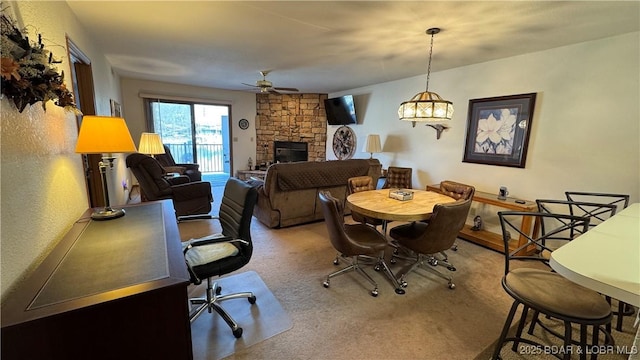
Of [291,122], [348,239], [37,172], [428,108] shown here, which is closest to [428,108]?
[428,108]

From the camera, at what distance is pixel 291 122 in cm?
743

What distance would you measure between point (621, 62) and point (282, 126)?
20.8 ft

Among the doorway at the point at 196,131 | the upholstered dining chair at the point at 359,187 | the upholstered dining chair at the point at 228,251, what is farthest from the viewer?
the doorway at the point at 196,131

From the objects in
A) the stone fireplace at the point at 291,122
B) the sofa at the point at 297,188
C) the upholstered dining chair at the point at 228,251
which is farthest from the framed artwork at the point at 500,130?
the stone fireplace at the point at 291,122

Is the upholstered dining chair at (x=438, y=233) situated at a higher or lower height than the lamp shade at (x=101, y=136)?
lower

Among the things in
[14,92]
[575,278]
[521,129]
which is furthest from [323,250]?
[521,129]

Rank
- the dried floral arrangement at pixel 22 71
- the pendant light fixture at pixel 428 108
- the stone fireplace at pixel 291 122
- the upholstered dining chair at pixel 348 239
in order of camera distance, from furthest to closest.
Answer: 1. the stone fireplace at pixel 291 122
2. the pendant light fixture at pixel 428 108
3. the upholstered dining chair at pixel 348 239
4. the dried floral arrangement at pixel 22 71

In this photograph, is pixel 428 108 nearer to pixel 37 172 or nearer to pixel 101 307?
pixel 101 307

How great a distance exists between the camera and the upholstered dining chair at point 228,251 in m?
1.73

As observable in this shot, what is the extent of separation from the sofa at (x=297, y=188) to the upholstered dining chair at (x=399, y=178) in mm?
854

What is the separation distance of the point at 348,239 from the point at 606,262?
1.47 metres

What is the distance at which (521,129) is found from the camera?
3375 mm

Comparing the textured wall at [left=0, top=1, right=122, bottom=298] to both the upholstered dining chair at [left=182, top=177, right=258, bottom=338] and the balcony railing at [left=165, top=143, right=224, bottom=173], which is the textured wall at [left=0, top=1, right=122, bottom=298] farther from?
the balcony railing at [left=165, top=143, right=224, bottom=173]

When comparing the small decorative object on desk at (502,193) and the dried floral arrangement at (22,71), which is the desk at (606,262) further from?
the dried floral arrangement at (22,71)
